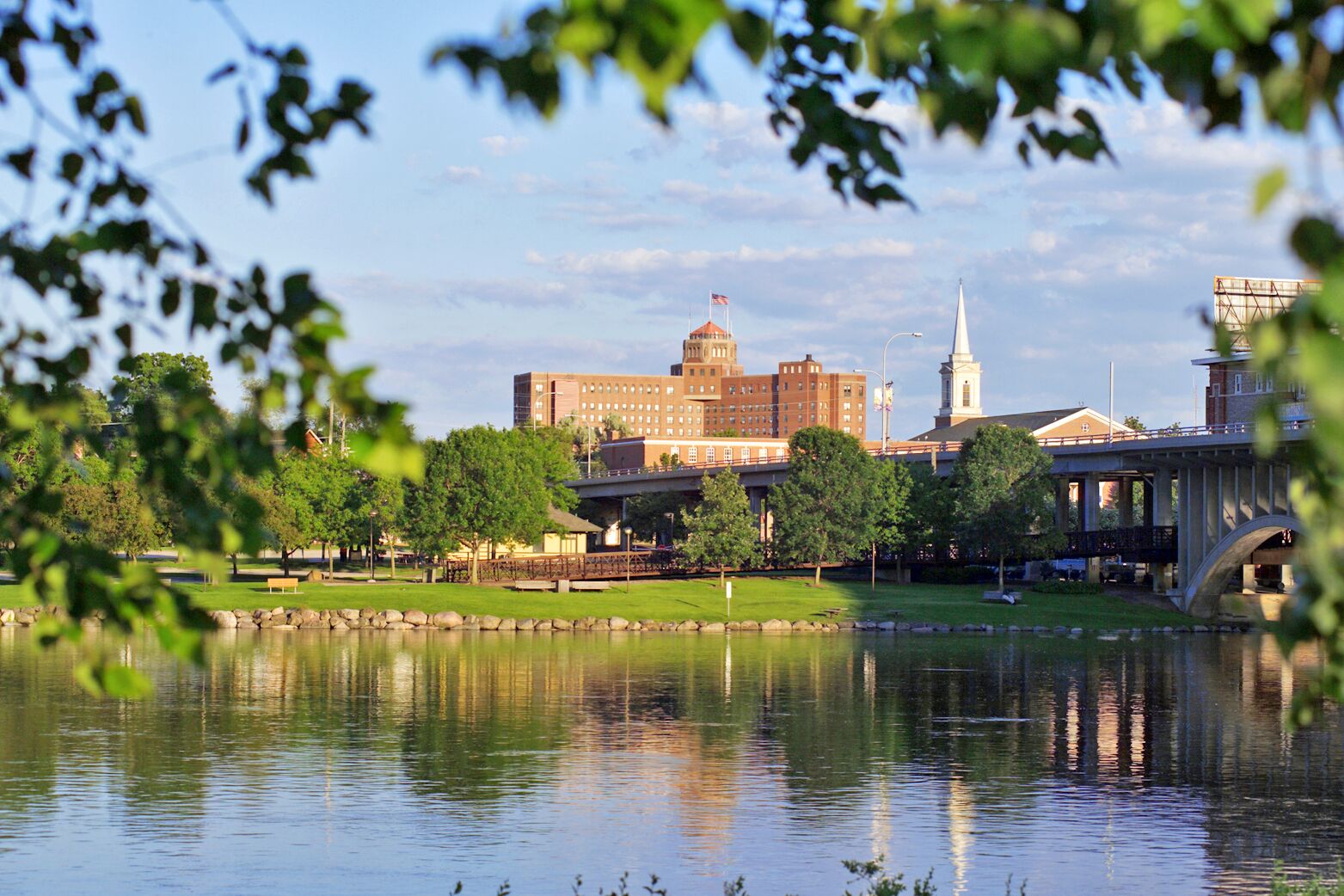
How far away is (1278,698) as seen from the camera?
45500 millimetres

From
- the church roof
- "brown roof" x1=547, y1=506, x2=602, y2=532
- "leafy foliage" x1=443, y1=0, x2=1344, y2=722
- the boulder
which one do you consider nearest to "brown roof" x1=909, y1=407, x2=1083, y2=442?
the church roof

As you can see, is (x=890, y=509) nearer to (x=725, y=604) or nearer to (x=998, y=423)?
(x=725, y=604)

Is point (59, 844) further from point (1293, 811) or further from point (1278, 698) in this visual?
point (1278, 698)

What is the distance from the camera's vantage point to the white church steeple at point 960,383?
186 meters

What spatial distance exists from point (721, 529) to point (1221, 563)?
86.5ft

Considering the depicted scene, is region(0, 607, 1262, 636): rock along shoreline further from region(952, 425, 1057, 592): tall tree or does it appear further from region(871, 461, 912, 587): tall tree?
region(871, 461, 912, 587): tall tree

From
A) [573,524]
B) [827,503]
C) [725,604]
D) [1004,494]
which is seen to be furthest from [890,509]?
[573,524]

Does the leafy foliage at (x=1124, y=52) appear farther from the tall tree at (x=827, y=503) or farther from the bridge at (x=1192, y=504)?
the tall tree at (x=827, y=503)

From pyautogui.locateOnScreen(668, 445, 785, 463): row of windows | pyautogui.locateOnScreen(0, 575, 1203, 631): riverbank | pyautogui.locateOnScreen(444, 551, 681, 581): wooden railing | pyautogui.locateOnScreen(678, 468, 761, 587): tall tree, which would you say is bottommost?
pyautogui.locateOnScreen(0, 575, 1203, 631): riverbank

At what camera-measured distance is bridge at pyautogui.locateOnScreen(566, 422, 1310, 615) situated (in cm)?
7819

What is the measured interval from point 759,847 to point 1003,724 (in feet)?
55.6

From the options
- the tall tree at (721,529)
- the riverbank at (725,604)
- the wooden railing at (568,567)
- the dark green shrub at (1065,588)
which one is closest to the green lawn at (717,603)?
the riverbank at (725,604)

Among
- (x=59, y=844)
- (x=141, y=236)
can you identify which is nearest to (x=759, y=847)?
(x=59, y=844)

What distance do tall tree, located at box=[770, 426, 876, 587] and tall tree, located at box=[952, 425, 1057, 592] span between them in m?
5.28
